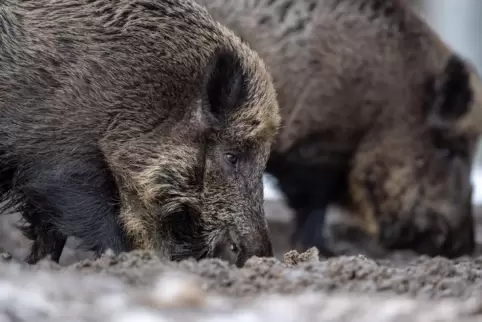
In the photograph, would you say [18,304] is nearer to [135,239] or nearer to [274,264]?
[274,264]

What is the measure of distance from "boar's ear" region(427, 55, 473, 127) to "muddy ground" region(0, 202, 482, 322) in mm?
3839

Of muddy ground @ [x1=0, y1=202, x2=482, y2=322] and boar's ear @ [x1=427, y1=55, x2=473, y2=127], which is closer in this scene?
muddy ground @ [x1=0, y1=202, x2=482, y2=322]

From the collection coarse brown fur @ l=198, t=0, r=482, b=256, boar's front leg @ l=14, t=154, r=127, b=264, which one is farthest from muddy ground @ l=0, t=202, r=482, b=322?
coarse brown fur @ l=198, t=0, r=482, b=256

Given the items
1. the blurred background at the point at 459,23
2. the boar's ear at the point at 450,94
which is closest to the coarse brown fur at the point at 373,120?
the boar's ear at the point at 450,94

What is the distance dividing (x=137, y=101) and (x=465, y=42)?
11364 millimetres

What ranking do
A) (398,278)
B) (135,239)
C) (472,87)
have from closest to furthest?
(398,278), (135,239), (472,87)

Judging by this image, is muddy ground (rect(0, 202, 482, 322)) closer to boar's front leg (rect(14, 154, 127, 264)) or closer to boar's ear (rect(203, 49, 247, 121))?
boar's front leg (rect(14, 154, 127, 264))

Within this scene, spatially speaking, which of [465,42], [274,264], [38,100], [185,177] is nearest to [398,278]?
[274,264]

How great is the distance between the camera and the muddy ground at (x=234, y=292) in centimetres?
204

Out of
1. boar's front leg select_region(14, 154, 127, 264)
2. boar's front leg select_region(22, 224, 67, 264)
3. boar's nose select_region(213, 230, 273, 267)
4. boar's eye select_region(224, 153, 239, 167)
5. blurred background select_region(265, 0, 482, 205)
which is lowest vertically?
blurred background select_region(265, 0, 482, 205)

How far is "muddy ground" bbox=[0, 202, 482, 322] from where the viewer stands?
2.04 meters

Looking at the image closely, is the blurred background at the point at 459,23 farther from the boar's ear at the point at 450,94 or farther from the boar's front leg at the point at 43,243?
the boar's front leg at the point at 43,243

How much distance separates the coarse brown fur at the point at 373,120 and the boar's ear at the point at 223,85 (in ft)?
8.04

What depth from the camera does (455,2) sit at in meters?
14.2
